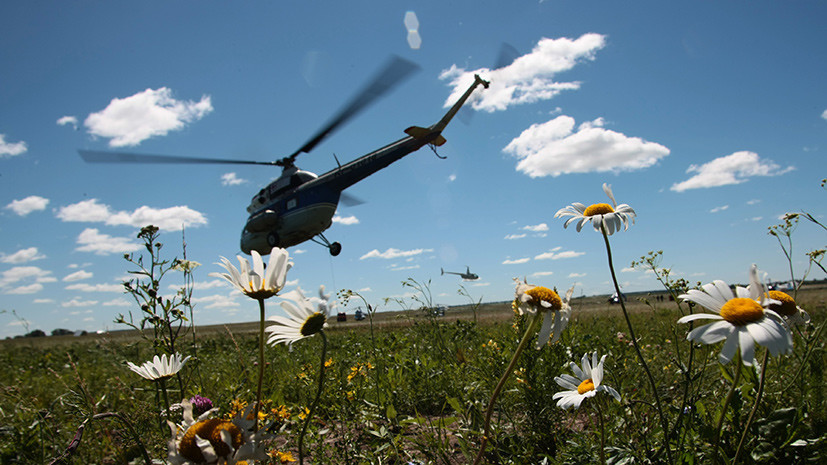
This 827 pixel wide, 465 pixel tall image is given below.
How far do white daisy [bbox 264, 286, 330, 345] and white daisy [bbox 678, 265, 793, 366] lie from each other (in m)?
0.85

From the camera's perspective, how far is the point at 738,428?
1.72 meters

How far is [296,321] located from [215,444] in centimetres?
47

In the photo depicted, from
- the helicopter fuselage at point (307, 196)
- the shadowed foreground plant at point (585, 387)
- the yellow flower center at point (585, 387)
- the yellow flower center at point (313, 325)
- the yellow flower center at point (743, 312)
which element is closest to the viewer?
the yellow flower center at point (743, 312)

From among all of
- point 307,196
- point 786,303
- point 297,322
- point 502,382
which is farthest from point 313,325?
point 307,196

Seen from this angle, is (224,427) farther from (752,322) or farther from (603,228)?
(603,228)

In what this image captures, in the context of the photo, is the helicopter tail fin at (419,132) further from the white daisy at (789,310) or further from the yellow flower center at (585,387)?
the white daisy at (789,310)

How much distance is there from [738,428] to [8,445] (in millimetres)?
3788

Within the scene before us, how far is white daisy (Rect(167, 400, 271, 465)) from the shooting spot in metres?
0.76

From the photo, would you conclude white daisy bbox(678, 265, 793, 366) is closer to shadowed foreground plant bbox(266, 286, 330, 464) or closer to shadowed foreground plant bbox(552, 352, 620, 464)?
shadowed foreground plant bbox(552, 352, 620, 464)

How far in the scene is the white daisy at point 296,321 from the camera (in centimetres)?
117

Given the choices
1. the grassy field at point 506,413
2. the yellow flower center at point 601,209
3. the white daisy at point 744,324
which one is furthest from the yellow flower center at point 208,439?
the yellow flower center at point 601,209

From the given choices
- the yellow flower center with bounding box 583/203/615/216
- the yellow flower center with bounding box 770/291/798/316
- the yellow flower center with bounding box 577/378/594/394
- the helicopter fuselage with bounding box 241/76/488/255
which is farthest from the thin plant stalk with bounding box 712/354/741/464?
the helicopter fuselage with bounding box 241/76/488/255

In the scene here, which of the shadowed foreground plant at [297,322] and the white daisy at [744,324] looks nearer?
the white daisy at [744,324]

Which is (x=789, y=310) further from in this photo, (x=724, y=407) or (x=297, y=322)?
(x=297, y=322)
